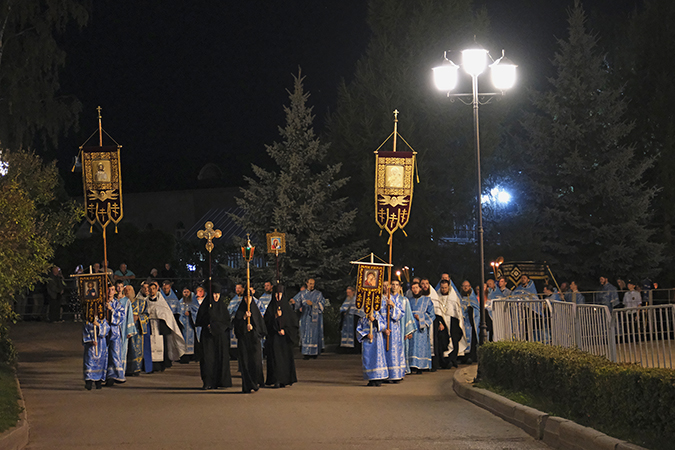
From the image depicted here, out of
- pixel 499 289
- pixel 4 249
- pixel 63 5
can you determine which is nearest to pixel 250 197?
pixel 63 5

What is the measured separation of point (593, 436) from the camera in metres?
8.83

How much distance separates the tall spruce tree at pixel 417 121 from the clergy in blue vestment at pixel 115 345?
1545 centimetres

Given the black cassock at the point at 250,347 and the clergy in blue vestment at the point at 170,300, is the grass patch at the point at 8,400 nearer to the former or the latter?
the black cassock at the point at 250,347

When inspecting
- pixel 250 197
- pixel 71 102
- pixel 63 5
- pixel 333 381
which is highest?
pixel 63 5

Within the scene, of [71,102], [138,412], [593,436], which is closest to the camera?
[593,436]

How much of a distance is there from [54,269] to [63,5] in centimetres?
889

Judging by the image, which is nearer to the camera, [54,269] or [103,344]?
[103,344]

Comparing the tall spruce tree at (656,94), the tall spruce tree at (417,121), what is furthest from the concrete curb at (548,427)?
the tall spruce tree at (656,94)

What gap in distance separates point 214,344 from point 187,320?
6.11 m

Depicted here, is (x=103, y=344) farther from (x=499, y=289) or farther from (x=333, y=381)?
(x=499, y=289)

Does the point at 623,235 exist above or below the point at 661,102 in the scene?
below

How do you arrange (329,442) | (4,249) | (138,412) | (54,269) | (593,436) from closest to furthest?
(593,436), (329,442), (138,412), (4,249), (54,269)

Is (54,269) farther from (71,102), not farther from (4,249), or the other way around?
(4,249)

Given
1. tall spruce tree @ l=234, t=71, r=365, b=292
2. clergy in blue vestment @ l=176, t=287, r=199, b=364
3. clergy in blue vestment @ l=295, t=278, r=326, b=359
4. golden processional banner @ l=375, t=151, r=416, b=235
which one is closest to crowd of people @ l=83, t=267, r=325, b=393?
clergy in blue vestment @ l=176, t=287, r=199, b=364
